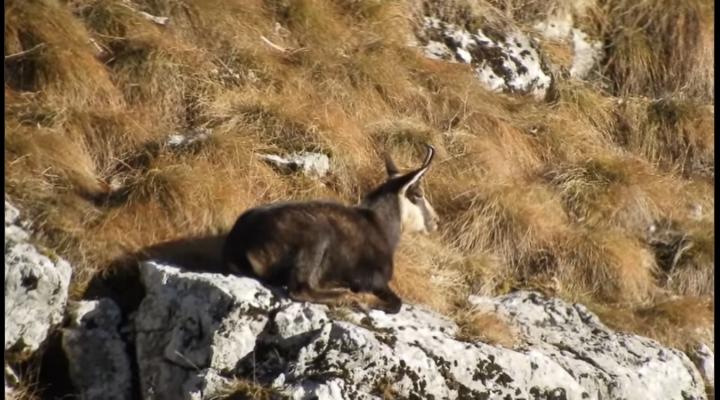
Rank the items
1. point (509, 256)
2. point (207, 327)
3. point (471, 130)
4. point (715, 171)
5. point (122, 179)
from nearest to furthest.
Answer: point (207, 327) → point (122, 179) → point (509, 256) → point (471, 130) → point (715, 171)

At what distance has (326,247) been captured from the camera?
752 centimetres

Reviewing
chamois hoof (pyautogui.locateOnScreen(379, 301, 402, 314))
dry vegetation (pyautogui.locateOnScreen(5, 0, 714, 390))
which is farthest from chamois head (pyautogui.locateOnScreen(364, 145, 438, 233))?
chamois hoof (pyautogui.locateOnScreen(379, 301, 402, 314))

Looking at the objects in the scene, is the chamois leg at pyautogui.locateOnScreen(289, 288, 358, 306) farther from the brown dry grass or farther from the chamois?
the brown dry grass

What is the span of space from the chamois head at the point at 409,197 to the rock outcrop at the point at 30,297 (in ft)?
7.23

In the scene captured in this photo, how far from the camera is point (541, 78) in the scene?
11609 mm

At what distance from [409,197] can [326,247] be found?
1.20 meters

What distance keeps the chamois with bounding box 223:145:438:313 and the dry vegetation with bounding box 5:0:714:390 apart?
492 millimetres

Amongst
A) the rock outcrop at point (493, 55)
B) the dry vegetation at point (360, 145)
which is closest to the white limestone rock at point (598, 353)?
the dry vegetation at point (360, 145)

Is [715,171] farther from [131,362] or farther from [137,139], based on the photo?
[131,362]

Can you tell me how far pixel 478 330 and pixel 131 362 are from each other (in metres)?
2.11

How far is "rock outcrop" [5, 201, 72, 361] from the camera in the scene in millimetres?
6871

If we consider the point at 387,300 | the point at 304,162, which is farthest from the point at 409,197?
the point at 387,300

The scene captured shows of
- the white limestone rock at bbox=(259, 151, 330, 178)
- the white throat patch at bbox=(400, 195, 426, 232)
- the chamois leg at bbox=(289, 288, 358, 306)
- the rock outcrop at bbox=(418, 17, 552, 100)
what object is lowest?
the rock outcrop at bbox=(418, 17, 552, 100)

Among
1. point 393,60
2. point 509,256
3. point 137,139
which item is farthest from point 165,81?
point 509,256
